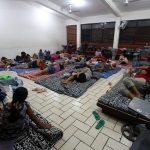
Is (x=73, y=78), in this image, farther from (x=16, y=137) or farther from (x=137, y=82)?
(x=16, y=137)

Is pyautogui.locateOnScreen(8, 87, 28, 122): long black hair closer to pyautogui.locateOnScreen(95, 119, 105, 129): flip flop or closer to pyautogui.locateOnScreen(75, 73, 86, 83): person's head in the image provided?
pyautogui.locateOnScreen(95, 119, 105, 129): flip flop

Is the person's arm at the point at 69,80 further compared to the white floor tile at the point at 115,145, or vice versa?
the person's arm at the point at 69,80

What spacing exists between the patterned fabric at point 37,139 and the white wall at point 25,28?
17.2 feet

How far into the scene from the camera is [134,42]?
6.54m

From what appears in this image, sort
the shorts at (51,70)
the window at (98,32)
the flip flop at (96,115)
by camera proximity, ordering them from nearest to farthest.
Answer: the flip flop at (96,115) < the shorts at (51,70) < the window at (98,32)

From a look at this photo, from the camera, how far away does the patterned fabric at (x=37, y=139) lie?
4.53ft

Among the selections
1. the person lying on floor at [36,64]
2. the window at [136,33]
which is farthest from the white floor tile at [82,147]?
the window at [136,33]

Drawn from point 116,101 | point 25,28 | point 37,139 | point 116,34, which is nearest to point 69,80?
point 116,101

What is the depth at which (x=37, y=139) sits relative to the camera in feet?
4.81

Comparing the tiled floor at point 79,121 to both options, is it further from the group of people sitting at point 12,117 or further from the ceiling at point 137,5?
the ceiling at point 137,5

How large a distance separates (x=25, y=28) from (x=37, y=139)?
6166mm

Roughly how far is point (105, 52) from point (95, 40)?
1.60m

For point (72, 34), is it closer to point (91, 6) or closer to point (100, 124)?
point (91, 6)

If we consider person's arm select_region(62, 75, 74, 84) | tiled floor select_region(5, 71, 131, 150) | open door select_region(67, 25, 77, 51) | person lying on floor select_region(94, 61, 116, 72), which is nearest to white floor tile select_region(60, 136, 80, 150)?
tiled floor select_region(5, 71, 131, 150)
